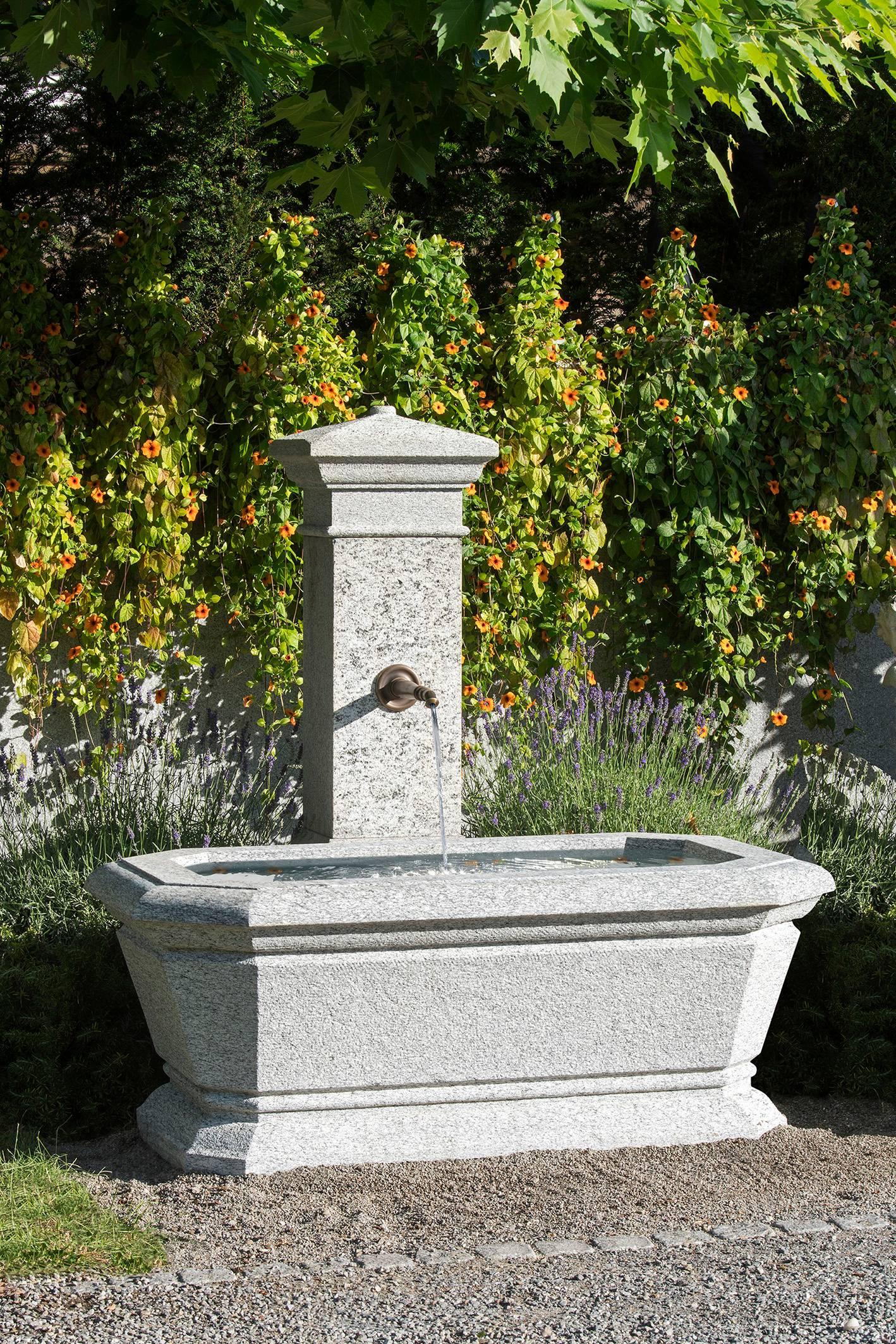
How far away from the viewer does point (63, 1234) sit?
3.18 m

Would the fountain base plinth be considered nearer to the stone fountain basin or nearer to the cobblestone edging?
the stone fountain basin

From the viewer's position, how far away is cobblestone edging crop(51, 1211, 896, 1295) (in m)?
3.05

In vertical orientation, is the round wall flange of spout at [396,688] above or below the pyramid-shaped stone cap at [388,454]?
below

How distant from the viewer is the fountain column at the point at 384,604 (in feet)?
14.3

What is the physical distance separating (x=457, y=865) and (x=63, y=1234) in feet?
4.82

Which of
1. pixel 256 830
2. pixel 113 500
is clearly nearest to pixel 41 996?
pixel 256 830

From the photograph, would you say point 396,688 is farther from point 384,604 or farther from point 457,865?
point 457,865

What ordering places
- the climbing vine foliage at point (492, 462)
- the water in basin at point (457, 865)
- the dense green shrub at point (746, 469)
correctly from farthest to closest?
the dense green shrub at point (746, 469) < the climbing vine foliage at point (492, 462) < the water in basin at point (457, 865)

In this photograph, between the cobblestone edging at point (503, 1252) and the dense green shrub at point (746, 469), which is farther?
the dense green shrub at point (746, 469)

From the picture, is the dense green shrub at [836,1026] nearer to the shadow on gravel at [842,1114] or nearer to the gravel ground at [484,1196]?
the shadow on gravel at [842,1114]

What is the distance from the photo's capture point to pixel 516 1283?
304 cm

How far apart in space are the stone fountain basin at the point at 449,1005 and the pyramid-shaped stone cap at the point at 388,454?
119 centimetres

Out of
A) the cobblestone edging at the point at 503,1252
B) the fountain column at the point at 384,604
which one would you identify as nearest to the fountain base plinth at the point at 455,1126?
the cobblestone edging at the point at 503,1252

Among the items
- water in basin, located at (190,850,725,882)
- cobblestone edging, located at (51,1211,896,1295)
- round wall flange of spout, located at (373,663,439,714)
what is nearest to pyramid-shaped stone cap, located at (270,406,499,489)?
round wall flange of spout, located at (373,663,439,714)
